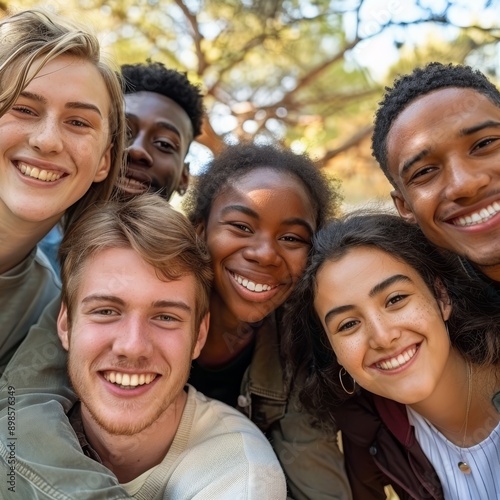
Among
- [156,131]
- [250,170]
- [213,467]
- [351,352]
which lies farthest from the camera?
[156,131]

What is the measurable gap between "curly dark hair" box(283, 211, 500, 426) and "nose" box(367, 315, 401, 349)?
0.30m

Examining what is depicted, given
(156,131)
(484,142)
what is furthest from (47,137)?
(484,142)

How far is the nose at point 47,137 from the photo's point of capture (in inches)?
92.7

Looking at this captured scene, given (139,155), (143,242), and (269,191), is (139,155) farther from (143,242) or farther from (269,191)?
(143,242)

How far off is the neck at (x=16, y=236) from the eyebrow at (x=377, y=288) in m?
1.24

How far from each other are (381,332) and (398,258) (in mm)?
352

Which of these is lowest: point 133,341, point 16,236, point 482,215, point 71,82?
point 133,341

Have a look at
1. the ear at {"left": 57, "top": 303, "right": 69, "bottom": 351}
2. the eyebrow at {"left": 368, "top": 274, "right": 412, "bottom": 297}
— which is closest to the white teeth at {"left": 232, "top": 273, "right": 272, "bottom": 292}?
the eyebrow at {"left": 368, "top": 274, "right": 412, "bottom": 297}

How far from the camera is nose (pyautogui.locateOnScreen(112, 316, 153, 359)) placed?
211 centimetres

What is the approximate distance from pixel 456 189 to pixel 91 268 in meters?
1.40

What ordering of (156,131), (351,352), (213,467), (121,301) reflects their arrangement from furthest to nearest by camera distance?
(156,131)
(351,352)
(121,301)
(213,467)

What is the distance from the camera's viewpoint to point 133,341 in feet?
6.95

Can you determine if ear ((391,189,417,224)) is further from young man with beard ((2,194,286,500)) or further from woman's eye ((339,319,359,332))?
young man with beard ((2,194,286,500))

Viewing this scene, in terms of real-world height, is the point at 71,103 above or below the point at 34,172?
above
